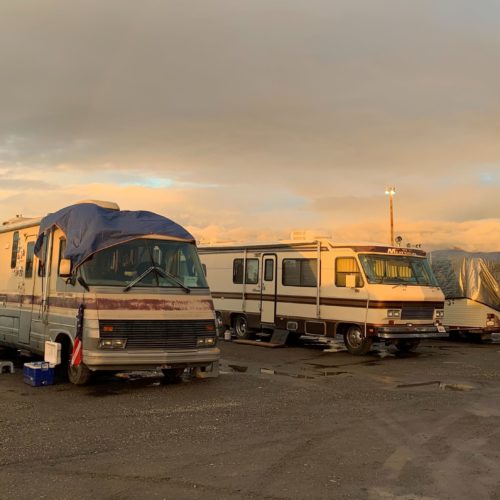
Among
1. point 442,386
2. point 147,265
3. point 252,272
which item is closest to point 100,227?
point 147,265

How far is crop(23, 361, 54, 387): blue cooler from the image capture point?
9781mm

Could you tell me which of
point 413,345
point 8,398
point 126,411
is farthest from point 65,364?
point 413,345

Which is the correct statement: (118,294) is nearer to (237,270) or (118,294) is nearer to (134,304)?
(134,304)

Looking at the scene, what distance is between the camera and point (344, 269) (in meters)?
15.5

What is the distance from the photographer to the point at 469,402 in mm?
9086

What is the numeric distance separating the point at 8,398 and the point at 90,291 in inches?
75.6

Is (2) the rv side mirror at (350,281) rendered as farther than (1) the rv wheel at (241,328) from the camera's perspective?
No

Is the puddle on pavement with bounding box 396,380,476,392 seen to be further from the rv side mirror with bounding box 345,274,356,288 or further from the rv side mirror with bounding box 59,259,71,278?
the rv side mirror with bounding box 59,259,71,278

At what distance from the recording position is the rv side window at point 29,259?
11531mm

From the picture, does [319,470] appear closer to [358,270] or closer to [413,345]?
[358,270]

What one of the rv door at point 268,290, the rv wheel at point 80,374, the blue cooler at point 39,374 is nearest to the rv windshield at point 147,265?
the rv wheel at point 80,374

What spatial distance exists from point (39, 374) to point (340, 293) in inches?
319

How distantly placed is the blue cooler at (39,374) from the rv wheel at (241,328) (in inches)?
362

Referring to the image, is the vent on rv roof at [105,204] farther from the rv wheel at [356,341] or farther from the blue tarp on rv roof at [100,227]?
the rv wheel at [356,341]
